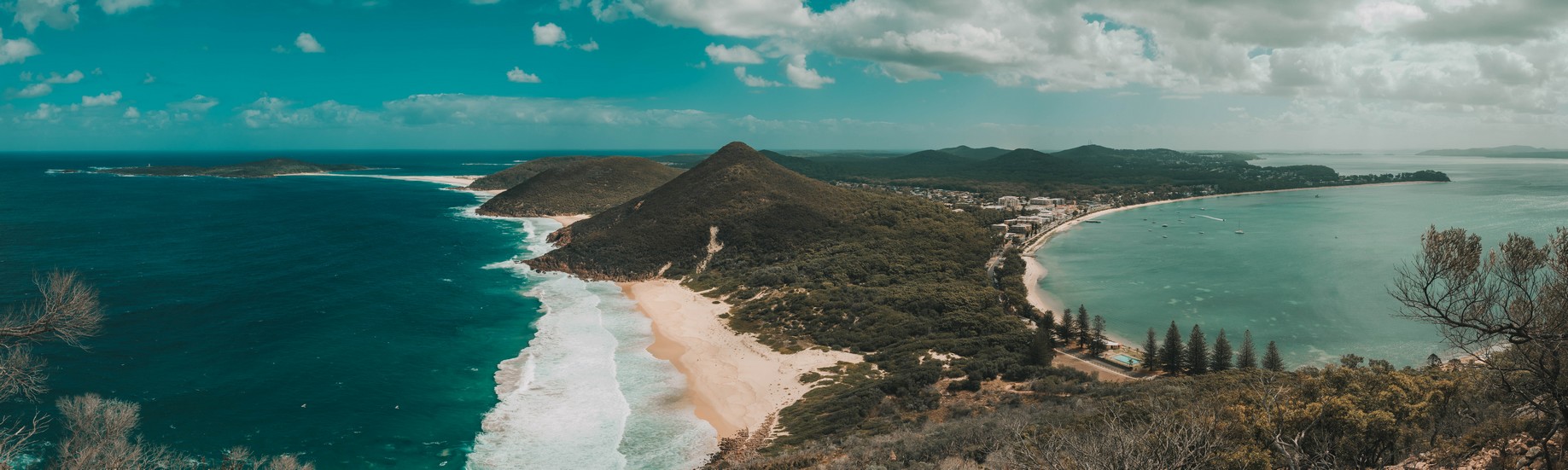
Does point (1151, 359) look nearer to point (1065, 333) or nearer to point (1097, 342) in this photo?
point (1097, 342)

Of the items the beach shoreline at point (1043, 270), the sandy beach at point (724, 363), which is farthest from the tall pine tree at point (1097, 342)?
the sandy beach at point (724, 363)

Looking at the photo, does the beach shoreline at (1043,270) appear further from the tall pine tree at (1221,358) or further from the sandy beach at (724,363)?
the sandy beach at (724,363)

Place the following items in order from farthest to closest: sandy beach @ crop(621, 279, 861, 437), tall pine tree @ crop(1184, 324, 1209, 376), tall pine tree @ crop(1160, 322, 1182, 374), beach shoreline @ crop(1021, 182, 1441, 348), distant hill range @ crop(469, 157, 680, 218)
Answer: distant hill range @ crop(469, 157, 680, 218)
beach shoreline @ crop(1021, 182, 1441, 348)
tall pine tree @ crop(1160, 322, 1182, 374)
tall pine tree @ crop(1184, 324, 1209, 376)
sandy beach @ crop(621, 279, 861, 437)

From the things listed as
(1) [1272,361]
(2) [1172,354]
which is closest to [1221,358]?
(1) [1272,361]

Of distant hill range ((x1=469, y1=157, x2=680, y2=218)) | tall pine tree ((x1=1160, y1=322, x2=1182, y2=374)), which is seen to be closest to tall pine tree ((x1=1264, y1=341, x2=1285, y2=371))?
tall pine tree ((x1=1160, y1=322, x2=1182, y2=374))

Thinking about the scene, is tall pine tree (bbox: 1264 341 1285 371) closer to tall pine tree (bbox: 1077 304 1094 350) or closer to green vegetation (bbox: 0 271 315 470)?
tall pine tree (bbox: 1077 304 1094 350)

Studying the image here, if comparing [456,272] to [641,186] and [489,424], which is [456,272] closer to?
[489,424]
